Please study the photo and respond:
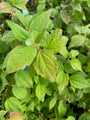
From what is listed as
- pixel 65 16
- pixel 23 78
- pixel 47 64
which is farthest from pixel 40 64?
pixel 65 16

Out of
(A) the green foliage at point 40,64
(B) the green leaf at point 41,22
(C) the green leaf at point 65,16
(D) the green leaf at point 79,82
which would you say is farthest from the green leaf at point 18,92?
(C) the green leaf at point 65,16

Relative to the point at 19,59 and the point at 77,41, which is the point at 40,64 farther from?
the point at 77,41

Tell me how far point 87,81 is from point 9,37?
65 centimetres

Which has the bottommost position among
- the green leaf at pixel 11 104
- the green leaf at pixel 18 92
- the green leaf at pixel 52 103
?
the green leaf at pixel 52 103

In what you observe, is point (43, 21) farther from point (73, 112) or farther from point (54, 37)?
point (73, 112)

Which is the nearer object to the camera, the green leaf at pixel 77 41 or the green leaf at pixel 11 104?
the green leaf at pixel 11 104

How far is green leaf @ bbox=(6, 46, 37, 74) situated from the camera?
1.80ft

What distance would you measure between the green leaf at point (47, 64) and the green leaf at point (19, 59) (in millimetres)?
48

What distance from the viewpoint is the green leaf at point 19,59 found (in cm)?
55

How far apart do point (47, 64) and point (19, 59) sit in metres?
0.13

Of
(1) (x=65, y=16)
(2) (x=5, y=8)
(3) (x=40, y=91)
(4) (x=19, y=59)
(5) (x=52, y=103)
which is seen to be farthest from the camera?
(1) (x=65, y=16)

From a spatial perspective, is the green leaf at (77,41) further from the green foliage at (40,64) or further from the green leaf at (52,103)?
the green leaf at (52,103)

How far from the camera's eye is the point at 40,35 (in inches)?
23.9

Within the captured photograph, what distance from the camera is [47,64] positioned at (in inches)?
23.5
